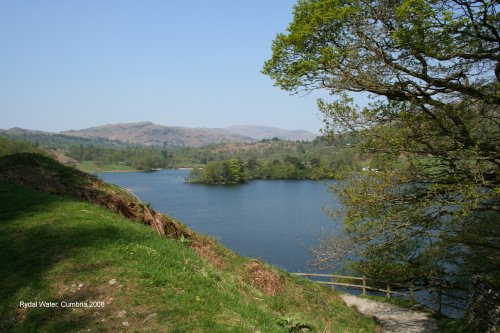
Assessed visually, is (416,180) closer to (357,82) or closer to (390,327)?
(357,82)

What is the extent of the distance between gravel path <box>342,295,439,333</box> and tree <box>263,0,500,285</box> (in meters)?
7.37

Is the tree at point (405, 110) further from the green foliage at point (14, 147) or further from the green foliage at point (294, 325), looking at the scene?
the green foliage at point (14, 147)

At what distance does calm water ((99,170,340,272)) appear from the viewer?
2137 inches

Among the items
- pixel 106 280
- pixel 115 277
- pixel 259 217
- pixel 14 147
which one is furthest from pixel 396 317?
pixel 14 147

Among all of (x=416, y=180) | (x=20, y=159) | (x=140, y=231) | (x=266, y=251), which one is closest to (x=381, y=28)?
(x=416, y=180)

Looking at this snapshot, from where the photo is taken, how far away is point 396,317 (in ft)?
66.6

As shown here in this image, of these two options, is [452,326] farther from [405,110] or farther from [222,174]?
[222,174]

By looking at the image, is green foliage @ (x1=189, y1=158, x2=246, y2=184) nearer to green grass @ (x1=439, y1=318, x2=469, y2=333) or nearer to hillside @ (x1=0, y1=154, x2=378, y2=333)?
green grass @ (x1=439, y1=318, x2=469, y2=333)

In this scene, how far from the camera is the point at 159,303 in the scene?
8109 mm

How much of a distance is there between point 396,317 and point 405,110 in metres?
13.2

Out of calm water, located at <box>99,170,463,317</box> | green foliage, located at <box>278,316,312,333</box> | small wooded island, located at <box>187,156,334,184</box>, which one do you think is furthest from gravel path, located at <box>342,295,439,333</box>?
small wooded island, located at <box>187,156,334,184</box>

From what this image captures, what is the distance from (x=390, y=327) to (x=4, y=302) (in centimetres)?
1676

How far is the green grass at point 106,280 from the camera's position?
7648 millimetres

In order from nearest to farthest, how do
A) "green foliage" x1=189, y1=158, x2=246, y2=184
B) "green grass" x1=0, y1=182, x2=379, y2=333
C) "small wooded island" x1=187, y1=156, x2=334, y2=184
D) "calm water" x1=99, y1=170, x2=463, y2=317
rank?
"green grass" x1=0, y1=182, x2=379, y2=333 → "calm water" x1=99, y1=170, x2=463, y2=317 → "green foliage" x1=189, y1=158, x2=246, y2=184 → "small wooded island" x1=187, y1=156, x2=334, y2=184
